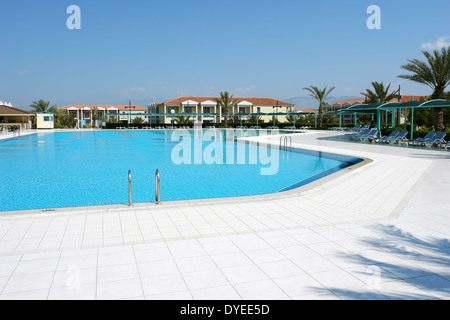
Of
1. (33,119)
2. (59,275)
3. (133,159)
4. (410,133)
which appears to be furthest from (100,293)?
(33,119)

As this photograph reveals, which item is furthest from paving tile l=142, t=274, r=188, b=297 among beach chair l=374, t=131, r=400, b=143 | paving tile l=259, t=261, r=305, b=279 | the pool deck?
beach chair l=374, t=131, r=400, b=143

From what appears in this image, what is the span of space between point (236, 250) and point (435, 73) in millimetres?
22465

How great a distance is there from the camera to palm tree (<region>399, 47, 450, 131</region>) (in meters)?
21.3

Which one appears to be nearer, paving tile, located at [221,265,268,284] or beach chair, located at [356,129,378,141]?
paving tile, located at [221,265,268,284]

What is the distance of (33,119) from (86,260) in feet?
156

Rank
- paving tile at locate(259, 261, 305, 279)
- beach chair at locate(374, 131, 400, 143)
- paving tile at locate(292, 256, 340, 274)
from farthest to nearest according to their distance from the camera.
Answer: beach chair at locate(374, 131, 400, 143)
paving tile at locate(292, 256, 340, 274)
paving tile at locate(259, 261, 305, 279)

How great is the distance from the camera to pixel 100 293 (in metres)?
→ 3.15

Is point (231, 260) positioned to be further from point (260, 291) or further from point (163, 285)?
point (163, 285)

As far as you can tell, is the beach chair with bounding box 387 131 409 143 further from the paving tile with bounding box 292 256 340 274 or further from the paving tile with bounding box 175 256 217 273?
the paving tile with bounding box 175 256 217 273

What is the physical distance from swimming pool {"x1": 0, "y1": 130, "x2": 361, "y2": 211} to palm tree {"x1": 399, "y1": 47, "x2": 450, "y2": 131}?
1040cm

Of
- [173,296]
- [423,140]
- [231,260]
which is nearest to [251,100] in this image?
[423,140]

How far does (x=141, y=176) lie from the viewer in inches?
442
